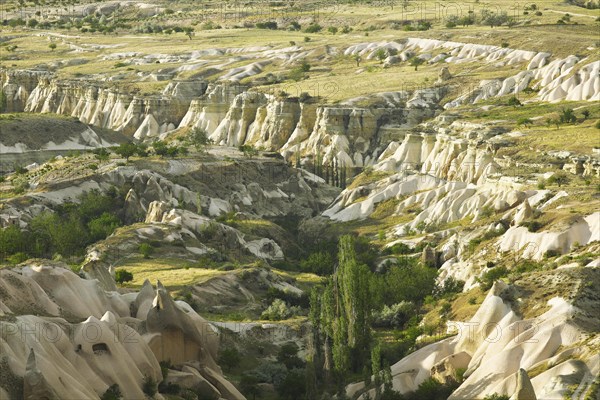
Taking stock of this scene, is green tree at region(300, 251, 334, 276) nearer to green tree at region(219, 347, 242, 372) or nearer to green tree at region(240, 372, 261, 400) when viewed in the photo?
green tree at region(219, 347, 242, 372)

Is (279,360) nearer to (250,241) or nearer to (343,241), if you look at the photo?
(343,241)

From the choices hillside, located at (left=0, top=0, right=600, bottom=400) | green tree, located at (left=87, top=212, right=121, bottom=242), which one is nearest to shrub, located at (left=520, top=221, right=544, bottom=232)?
hillside, located at (left=0, top=0, right=600, bottom=400)

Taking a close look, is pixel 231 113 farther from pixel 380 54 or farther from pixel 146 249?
pixel 146 249

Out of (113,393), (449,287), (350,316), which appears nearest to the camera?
(113,393)

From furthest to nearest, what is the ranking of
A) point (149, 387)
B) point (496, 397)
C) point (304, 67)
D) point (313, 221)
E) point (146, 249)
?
point (304, 67)
point (313, 221)
point (146, 249)
point (496, 397)
point (149, 387)

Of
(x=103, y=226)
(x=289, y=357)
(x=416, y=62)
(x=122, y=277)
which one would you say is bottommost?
(x=416, y=62)

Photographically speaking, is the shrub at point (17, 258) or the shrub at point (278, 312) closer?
the shrub at point (278, 312)

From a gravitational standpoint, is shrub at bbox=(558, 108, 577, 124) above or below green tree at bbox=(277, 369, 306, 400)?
below

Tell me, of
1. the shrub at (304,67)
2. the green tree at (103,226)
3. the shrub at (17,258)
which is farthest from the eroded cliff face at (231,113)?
the shrub at (17,258)

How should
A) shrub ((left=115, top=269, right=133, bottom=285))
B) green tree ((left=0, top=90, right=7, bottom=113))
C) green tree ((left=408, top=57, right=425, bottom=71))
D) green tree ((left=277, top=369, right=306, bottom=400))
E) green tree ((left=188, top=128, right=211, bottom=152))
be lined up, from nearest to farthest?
1. green tree ((left=277, top=369, right=306, bottom=400))
2. shrub ((left=115, top=269, right=133, bottom=285))
3. green tree ((left=188, top=128, right=211, bottom=152))
4. green tree ((left=408, top=57, right=425, bottom=71))
5. green tree ((left=0, top=90, right=7, bottom=113))

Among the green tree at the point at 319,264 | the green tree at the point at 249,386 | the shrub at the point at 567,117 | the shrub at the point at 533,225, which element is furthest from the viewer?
the shrub at the point at 567,117

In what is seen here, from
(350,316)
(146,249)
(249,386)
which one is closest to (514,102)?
(146,249)

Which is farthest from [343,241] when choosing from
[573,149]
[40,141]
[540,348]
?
[40,141]

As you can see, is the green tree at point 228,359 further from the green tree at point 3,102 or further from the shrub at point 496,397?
the green tree at point 3,102
